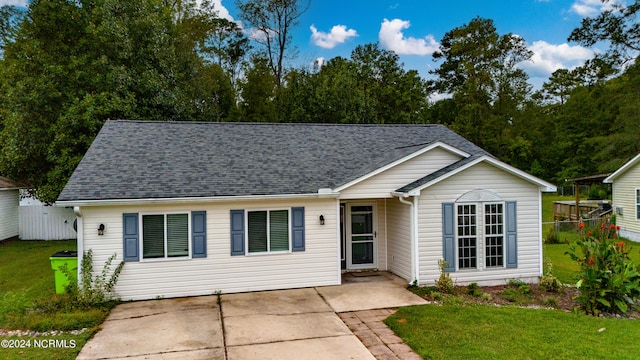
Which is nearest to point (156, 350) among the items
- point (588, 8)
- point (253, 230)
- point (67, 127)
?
point (253, 230)

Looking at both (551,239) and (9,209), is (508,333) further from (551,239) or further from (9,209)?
(9,209)

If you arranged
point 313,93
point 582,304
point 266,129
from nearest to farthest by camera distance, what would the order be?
1. point 582,304
2. point 266,129
3. point 313,93

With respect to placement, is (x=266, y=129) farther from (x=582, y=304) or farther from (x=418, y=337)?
(x=582, y=304)

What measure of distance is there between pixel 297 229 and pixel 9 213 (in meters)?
16.0

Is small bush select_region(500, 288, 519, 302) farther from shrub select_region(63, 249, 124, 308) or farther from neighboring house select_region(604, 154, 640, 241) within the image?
neighboring house select_region(604, 154, 640, 241)

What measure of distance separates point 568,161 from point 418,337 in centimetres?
3693

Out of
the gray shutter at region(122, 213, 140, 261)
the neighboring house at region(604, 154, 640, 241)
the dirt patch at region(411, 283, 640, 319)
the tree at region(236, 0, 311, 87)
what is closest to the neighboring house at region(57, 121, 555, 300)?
the gray shutter at region(122, 213, 140, 261)

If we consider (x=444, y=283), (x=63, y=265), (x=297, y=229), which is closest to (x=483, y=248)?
(x=444, y=283)

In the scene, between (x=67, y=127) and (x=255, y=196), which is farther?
(x=67, y=127)

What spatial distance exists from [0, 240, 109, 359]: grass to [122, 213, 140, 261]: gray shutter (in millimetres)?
1225

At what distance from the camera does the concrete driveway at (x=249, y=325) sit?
20.6 feet

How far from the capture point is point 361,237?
39.0 feet

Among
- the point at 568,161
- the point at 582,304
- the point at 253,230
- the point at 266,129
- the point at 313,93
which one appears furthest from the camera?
the point at 568,161

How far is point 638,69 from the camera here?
2355 centimetres
